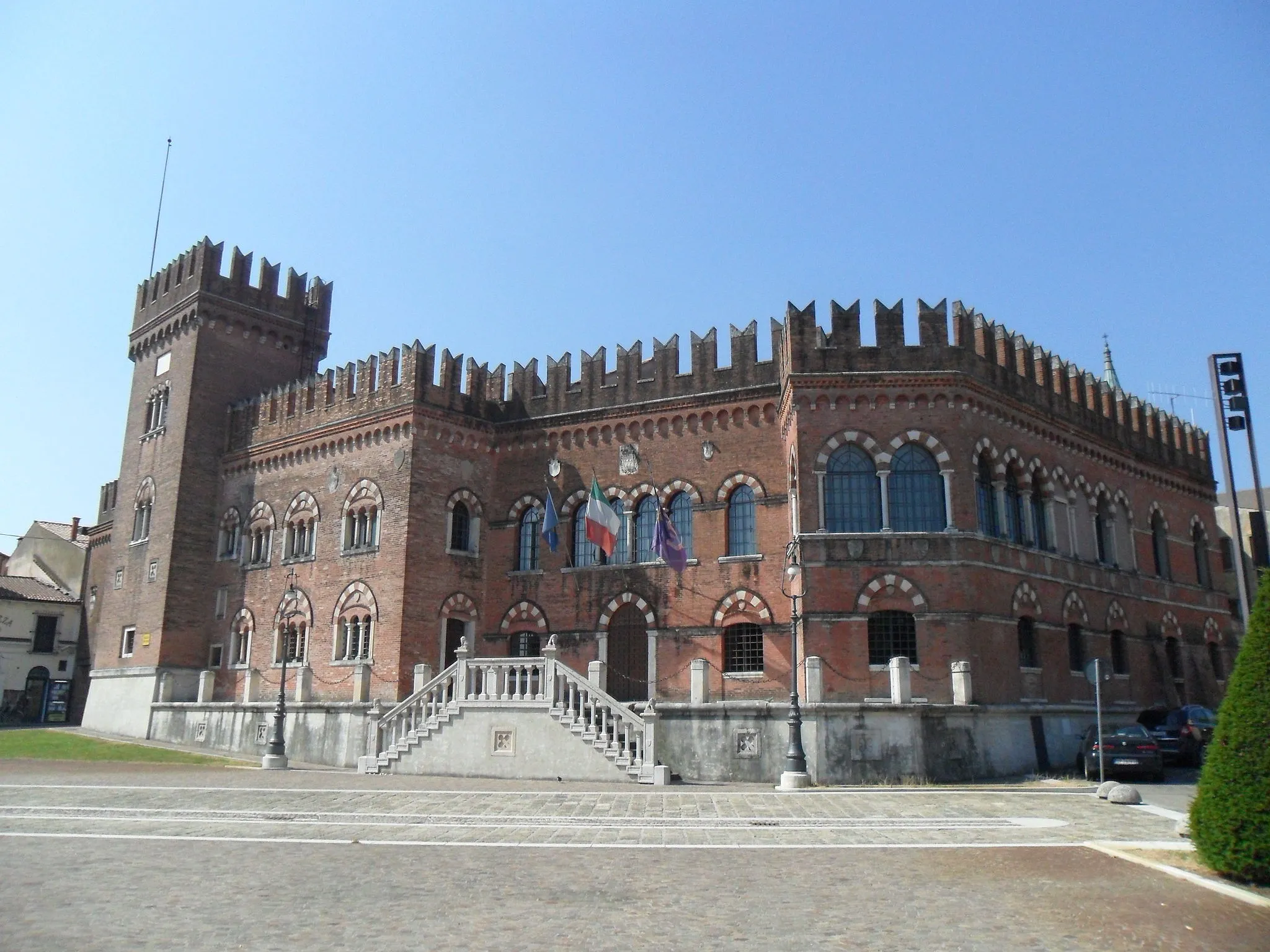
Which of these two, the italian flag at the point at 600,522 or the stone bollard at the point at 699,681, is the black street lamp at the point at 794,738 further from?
the italian flag at the point at 600,522

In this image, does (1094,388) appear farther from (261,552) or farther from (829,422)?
(261,552)

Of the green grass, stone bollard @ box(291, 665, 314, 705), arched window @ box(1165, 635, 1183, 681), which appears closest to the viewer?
the green grass

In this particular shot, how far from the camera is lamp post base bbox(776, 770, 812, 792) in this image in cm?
1889

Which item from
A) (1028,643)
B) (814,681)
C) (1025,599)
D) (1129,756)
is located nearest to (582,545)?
(814,681)

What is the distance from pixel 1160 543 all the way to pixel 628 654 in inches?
735

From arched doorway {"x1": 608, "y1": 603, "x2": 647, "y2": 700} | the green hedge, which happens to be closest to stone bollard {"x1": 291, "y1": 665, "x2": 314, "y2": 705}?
arched doorway {"x1": 608, "y1": 603, "x2": 647, "y2": 700}

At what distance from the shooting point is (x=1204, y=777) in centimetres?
993

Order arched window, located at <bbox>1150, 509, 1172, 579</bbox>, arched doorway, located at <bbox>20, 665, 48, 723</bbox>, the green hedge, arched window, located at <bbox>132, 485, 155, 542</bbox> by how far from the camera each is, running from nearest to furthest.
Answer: the green hedge < arched window, located at <bbox>1150, 509, 1172, 579</bbox> < arched window, located at <bbox>132, 485, 155, 542</bbox> < arched doorway, located at <bbox>20, 665, 48, 723</bbox>

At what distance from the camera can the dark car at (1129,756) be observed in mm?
20781

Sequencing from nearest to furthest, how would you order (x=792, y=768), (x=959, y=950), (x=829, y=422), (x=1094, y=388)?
1. (x=959, y=950)
2. (x=792, y=768)
3. (x=829, y=422)
4. (x=1094, y=388)

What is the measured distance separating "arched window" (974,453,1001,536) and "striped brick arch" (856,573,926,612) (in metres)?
2.94

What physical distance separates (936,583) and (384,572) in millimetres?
15147

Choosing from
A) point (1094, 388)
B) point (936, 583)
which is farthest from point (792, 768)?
point (1094, 388)

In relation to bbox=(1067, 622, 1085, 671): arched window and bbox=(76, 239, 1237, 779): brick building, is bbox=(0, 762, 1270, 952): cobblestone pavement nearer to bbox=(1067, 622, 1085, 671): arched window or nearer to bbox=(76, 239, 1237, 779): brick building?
bbox=(76, 239, 1237, 779): brick building
